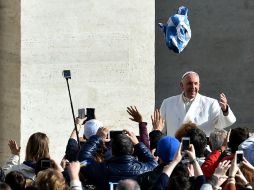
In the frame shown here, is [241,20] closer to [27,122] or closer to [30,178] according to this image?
[27,122]

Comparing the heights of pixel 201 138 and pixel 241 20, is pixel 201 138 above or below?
below

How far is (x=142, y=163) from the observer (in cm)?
1052

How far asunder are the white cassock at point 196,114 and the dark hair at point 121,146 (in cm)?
369

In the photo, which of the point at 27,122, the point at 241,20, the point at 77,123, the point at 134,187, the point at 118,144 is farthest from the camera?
the point at 241,20

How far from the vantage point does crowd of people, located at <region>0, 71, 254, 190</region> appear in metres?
9.24

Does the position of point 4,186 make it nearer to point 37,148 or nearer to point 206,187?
point 206,187

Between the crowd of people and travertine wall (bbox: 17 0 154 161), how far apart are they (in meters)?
3.07

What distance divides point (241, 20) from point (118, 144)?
27.6 feet

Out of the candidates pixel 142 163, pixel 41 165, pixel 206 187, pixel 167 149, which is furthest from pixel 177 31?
pixel 206 187

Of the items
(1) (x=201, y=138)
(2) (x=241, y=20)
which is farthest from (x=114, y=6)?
(1) (x=201, y=138)

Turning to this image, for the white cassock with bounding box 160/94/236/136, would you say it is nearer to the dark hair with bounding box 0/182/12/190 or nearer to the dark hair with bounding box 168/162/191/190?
the dark hair with bounding box 168/162/191/190

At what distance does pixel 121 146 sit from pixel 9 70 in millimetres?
5655

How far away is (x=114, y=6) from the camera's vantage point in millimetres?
15859

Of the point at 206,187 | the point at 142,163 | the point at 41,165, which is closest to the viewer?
the point at 206,187
